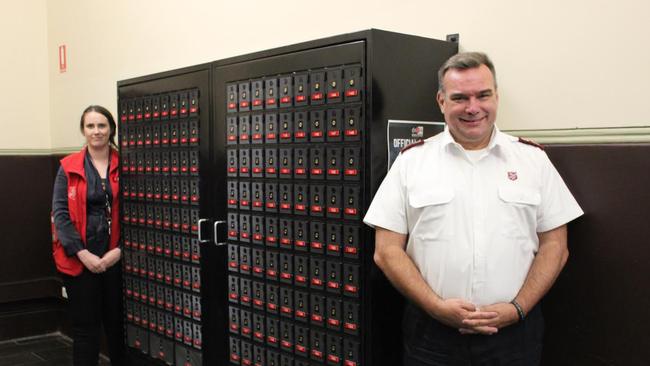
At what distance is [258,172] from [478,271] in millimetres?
1025

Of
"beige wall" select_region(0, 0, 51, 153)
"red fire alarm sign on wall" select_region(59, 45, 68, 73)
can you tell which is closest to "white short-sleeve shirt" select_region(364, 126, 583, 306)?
"red fire alarm sign on wall" select_region(59, 45, 68, 73)

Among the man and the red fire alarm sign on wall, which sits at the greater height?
the red fire alarm sign on wall

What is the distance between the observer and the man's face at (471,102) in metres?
1.79

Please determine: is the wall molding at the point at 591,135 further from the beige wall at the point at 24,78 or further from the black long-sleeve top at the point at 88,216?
the beige wall at the point at 24,78

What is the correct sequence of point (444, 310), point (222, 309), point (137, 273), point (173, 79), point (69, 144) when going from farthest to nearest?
point (69, 144) → point (137, 273) → point (173, 79) → point (222, 309) → point (444, 310)

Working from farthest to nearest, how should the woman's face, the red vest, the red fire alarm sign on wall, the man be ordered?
the red fire alarm sign on wall → the woman's face → the red vest → the man

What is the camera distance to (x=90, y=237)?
129 inches

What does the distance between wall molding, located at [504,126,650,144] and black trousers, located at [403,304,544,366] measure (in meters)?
0.54

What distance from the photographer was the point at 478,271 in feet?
5.79

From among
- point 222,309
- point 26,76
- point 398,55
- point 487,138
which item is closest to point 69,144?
point 26,76

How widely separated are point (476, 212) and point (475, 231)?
2.2 inches

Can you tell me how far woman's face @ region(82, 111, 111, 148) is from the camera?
333 centimetres

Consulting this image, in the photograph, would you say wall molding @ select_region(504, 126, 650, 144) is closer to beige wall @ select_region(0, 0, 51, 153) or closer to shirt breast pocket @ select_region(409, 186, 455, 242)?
shirt breast pocket @ select_region(409, 186, 455, 242)

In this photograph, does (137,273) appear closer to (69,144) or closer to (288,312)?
(288,312)
